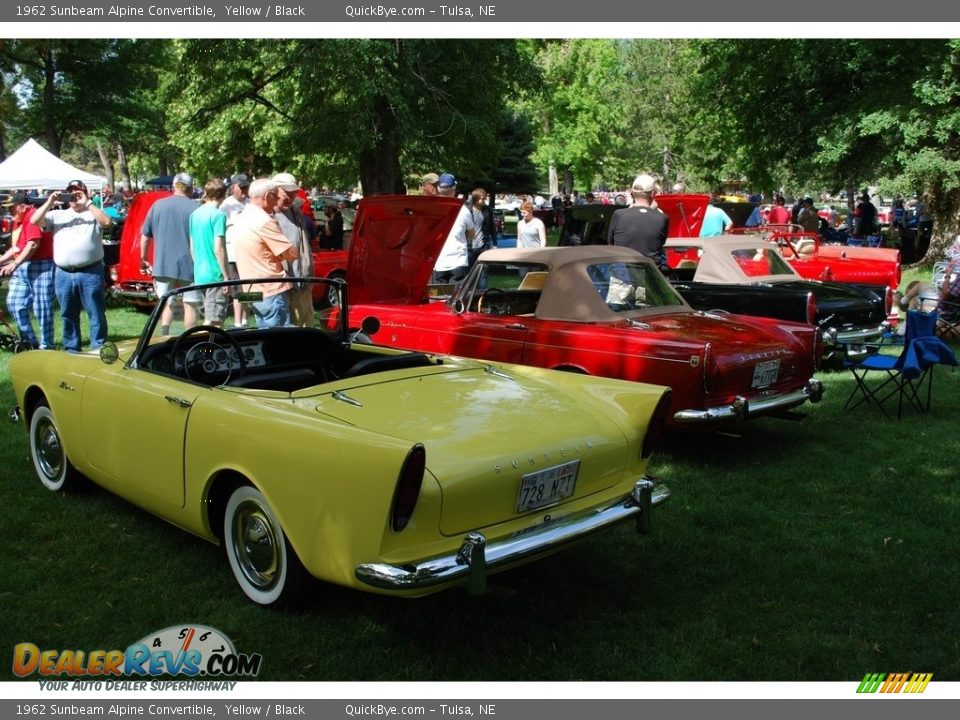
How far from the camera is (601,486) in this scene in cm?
387

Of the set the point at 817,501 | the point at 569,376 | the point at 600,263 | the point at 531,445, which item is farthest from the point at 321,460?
the point at 600,263

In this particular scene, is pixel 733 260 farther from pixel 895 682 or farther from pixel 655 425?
pixel 895 682

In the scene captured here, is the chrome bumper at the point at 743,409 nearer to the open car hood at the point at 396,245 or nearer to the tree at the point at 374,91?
the open car hood at the point at 396,245

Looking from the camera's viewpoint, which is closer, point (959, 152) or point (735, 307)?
point (735, 307)

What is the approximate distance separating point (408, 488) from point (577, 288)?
3676 millimetres

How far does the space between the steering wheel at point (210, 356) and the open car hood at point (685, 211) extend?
10.7m

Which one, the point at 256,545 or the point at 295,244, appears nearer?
the point at 256,545

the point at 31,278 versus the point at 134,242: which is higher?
the point at 134,242

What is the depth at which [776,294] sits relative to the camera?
843 cm

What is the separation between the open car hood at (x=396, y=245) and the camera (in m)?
7.80

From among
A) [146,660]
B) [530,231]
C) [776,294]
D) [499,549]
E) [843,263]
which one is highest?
[530,231]

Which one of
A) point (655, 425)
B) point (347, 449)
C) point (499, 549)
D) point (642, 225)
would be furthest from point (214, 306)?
point (642, 225)

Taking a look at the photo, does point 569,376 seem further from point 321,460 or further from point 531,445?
point 321,460

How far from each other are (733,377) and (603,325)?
1.01 meters
